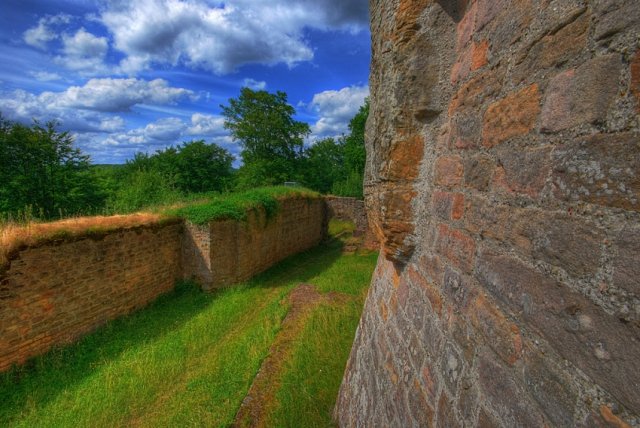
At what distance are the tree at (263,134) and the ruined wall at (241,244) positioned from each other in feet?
48.5

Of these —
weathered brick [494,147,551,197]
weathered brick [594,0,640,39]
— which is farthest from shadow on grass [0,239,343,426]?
weathered brick [594,0,640,39]

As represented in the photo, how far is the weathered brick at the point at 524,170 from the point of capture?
3.43 ft

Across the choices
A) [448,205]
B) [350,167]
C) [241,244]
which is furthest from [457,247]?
[350,167]

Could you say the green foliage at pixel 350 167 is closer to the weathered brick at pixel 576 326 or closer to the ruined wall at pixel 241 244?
the ruined wall at pixel 241 244

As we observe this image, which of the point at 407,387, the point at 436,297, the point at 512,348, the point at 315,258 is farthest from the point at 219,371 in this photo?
the point at 315,258

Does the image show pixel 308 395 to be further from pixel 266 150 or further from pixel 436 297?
pixel 266 150

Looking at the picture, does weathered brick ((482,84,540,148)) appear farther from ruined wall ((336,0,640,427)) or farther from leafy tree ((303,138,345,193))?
leafy tree ((303,138,345,193))

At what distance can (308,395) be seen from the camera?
4.87 metres

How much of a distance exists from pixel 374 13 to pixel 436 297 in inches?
98.1

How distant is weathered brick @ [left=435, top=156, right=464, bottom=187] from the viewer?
1.67 m

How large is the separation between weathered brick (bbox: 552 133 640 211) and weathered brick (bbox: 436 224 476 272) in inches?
23.0

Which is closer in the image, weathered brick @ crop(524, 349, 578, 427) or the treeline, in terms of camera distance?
weathered brick @ crop(524, 349, 578, 427)

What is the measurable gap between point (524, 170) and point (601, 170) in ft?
1.06

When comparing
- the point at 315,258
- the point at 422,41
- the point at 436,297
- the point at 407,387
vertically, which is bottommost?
the point at 315,258
